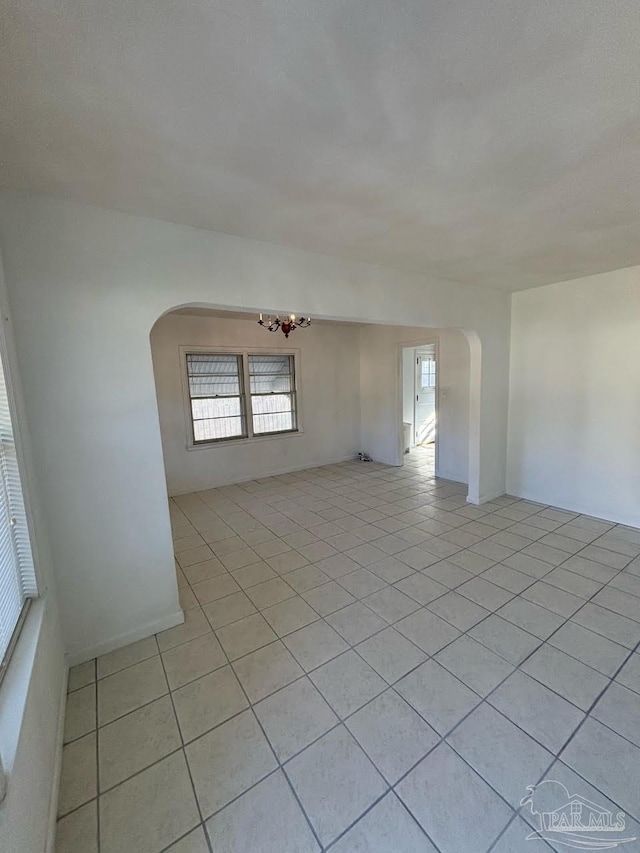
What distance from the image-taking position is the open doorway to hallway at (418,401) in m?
7.09

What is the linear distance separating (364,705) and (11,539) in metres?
1.74

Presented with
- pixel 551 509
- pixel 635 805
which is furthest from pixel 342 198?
pixel 551 509

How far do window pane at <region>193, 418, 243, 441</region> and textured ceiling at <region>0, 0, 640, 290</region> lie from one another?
3.51 meters

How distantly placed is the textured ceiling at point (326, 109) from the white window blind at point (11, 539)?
1.04 m

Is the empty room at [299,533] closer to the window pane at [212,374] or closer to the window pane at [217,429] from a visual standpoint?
the window pane at [217,429]

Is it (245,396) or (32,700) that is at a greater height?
(245,396)

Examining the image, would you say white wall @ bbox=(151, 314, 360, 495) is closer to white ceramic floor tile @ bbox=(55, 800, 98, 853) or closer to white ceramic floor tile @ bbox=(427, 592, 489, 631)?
white ceramic floor tile @ bbox=(427, 592, 489, 631)

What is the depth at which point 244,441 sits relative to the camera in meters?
5.46

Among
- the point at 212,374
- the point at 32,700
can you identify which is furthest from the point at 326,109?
the point at 212,374

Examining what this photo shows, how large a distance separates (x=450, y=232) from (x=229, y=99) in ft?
5.44

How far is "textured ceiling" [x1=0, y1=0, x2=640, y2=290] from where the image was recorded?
3.01 feet

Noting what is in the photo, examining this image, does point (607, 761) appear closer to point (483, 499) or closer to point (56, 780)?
point (56, 780)

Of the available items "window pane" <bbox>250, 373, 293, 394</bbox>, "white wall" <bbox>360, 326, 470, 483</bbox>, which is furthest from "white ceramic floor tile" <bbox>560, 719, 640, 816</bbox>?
"window pane" <bbox>250, 373, 293, 394</bbox>

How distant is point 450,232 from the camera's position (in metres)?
2.32
